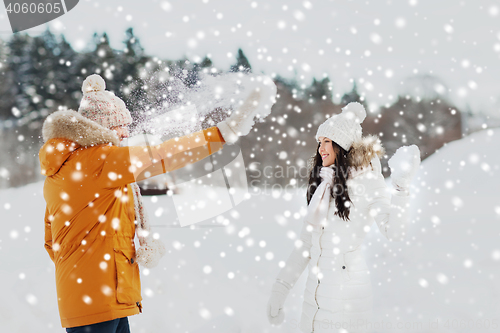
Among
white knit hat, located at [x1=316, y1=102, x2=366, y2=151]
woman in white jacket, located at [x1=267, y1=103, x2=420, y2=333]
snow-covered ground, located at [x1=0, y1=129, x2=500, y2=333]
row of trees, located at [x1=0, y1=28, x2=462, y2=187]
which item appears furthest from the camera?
row of trees, located at [x1=0, y1=28, x2=462, y2=187]

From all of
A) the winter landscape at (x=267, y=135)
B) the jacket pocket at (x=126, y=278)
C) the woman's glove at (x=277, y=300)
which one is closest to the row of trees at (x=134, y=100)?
the winter landscape at (x=267, y=135)

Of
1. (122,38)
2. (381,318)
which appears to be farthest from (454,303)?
(122,38)

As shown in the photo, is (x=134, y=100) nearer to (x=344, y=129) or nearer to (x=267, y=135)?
(x=267, y=135)

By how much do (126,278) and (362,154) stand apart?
1.50 metres

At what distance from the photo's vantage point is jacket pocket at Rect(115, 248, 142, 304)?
5.13 ft

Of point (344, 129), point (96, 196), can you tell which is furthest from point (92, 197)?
point (344, 129)

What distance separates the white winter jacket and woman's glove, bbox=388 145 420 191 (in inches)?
5.2

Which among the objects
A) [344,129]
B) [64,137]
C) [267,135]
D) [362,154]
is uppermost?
[64,137]

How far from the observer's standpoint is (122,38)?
3988 mm

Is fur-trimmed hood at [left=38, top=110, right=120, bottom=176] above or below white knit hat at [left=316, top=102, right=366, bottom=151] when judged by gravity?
above

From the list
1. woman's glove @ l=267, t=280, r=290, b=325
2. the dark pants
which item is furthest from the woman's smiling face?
the dark pants

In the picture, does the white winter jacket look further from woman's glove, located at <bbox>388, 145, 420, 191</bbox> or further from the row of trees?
the row of trees

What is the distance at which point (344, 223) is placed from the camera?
1791 millimetres

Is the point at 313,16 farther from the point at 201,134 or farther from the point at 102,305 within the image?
the point at 102,305
